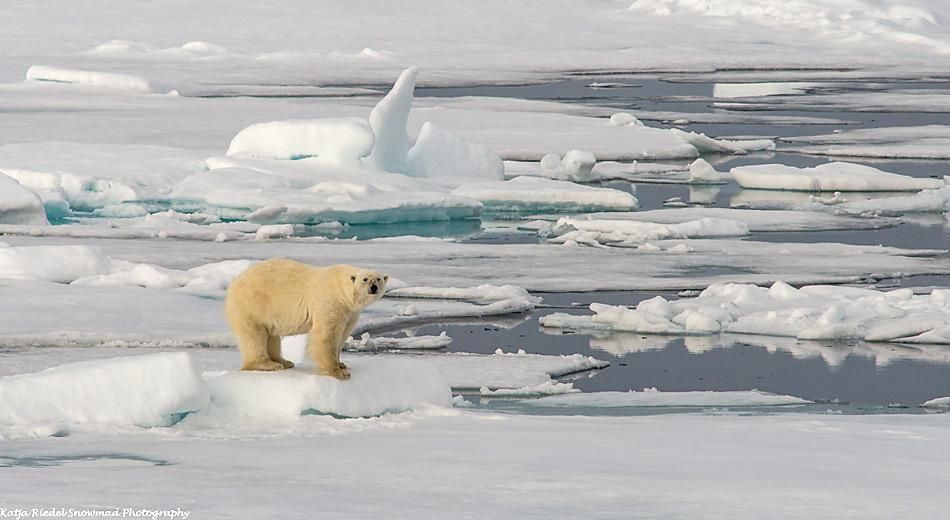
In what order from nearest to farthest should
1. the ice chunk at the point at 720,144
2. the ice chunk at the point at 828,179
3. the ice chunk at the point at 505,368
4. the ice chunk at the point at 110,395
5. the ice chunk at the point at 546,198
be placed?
the ice chunk at the point at 110,395 < the ice chunk at the point at 505,368 < the ice chunk at the point at 546,198 < the ice chunk at the point at 828,179 < the ice chunk at the point at 720,144

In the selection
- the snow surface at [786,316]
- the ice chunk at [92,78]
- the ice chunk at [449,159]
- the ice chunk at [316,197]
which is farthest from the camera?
the ice chunk at [92,78]

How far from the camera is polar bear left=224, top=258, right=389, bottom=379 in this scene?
446cm

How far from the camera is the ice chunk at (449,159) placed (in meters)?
14.0

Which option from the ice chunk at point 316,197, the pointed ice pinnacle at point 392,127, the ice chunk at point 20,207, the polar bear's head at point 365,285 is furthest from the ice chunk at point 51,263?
the pointed ice pinnacle at point 392,127

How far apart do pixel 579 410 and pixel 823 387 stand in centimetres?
143

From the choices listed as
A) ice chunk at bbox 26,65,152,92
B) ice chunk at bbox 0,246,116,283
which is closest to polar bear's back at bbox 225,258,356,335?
Result: ice chunk at bbox 0,246,116,283

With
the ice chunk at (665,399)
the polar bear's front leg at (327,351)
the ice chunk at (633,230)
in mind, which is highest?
the polar bear's front leg at (327,351)

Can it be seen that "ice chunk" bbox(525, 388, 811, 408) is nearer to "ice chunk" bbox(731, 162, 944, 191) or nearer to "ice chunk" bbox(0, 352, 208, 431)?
"ice chunk" bbox(0, 352, 208, 431)

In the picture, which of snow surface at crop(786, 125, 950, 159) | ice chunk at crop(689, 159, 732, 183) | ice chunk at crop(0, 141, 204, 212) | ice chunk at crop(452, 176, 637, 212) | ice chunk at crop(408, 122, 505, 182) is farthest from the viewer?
snow surface at crop(786, 125, 950, 159)

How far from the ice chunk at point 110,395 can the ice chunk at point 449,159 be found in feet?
32.2

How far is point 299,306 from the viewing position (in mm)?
4547

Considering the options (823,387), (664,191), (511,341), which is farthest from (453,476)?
(664,191)

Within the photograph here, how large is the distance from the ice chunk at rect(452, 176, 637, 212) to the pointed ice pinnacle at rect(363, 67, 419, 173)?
0.98 meters

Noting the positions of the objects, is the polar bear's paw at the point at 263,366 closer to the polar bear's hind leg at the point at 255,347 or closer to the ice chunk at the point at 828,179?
the polar bear's hind leg at the point at 255,347
